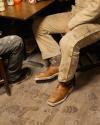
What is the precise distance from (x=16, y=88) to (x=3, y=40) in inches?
19.5

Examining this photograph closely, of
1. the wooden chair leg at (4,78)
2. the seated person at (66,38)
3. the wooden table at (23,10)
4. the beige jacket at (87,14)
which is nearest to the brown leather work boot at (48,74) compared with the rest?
the seated person at (66,38)

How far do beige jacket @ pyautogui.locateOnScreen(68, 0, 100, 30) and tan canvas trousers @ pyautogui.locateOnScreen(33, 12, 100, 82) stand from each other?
4 centimetres

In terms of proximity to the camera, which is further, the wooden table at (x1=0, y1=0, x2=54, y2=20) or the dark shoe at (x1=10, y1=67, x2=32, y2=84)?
the dark shoe at (x1=10, y1=67, x2=32, y2=84)

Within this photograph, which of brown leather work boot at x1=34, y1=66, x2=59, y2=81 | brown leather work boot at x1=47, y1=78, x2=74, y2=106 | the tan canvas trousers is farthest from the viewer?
brown leather work boot at x1=34, y1=66, x2=59, y2=81

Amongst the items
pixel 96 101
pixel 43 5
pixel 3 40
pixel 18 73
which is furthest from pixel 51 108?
pixel 43 5

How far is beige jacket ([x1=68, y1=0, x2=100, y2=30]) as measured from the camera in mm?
2109

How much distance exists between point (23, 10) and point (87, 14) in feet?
1.75

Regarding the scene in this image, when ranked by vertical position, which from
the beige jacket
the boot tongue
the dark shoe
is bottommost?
the dark shoe

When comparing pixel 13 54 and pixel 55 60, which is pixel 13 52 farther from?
pixel 55 60

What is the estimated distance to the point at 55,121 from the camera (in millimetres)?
2059

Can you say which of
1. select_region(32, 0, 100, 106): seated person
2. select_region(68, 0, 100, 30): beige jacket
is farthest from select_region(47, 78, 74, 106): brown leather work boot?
select_region(68, 0, 100, 30): beige jacket

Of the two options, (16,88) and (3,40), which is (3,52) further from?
(16,88)

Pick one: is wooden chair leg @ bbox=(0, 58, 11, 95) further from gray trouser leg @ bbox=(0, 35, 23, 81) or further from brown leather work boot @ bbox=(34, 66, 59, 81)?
brown leather work boot @ bbox=(34, 66, 59, 81)

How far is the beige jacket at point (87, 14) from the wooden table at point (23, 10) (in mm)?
288
